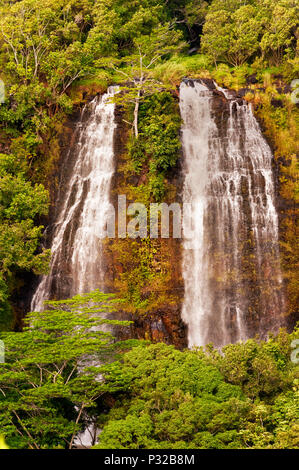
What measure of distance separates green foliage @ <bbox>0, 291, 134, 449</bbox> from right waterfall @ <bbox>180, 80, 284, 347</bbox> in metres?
8.15

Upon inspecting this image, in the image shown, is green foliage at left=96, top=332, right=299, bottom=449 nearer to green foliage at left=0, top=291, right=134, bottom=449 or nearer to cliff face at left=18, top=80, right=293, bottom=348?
green foliage at left=0, top=291, right=134, bottom=449

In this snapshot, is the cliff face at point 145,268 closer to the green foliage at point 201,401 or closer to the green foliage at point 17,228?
the green foliage at point 17,228

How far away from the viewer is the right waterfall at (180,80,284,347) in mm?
24344

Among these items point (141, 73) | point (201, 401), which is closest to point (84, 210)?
point (141, 73)

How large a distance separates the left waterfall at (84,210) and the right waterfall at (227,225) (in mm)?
3765

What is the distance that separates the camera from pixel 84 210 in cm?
2678

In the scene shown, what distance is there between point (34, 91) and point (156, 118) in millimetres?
6188

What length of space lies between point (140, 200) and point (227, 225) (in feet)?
13.7

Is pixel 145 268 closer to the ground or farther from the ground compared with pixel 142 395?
farther from the ground

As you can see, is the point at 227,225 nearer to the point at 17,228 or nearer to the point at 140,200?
the point at 140,200

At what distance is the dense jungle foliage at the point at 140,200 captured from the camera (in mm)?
14625

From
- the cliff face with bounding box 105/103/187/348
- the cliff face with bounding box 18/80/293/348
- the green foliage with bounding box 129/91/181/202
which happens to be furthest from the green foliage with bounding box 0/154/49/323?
the green foliage with bounding box 129/91/181/202

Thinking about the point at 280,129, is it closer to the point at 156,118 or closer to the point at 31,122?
the point at 156,118

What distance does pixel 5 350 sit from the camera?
16.2 metres
